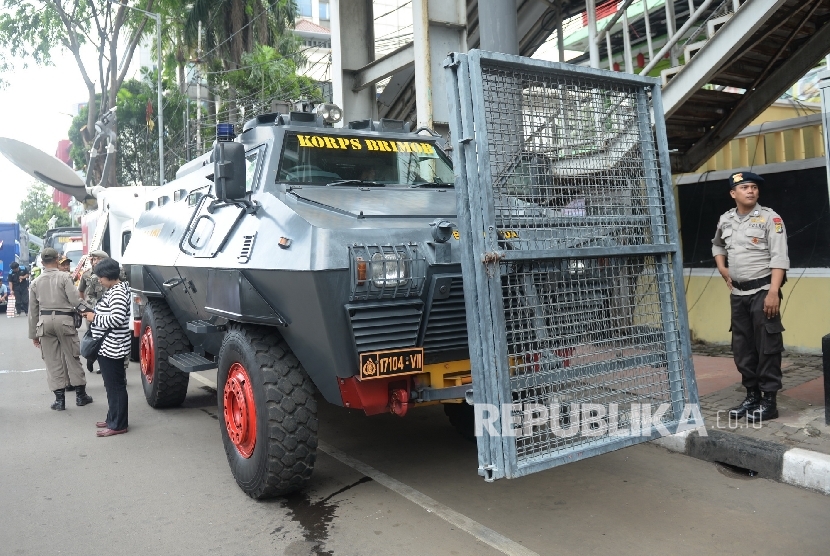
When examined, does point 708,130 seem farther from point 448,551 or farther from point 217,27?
point 217,27

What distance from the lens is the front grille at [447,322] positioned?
4000 mm

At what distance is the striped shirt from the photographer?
6.04 m

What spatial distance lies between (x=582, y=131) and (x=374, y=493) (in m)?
2.46

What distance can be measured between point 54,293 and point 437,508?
510 centimetres

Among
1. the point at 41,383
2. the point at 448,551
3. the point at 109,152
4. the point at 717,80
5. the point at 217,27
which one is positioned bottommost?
the point at 448,551

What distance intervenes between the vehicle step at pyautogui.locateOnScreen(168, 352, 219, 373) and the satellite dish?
11975 mm

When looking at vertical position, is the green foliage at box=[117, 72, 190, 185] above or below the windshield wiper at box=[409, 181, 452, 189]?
above

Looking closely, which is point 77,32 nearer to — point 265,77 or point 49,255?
point 265,77

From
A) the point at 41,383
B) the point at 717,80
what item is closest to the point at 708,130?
the point at 717,80

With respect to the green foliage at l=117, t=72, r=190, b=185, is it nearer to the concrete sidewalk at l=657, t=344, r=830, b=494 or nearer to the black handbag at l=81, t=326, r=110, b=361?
the black handbag at l=81, t=326, r=110, b=361

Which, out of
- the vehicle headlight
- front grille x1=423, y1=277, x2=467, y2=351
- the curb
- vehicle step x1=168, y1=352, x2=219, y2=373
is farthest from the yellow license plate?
vehicle step x1=168, y1=352, x2=219, y2=373

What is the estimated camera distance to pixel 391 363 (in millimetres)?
3844

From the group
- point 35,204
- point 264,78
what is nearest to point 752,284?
point 264,78

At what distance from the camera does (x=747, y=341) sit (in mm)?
5312
